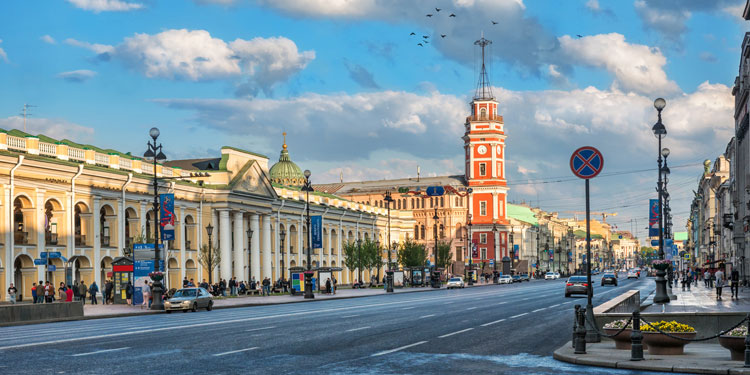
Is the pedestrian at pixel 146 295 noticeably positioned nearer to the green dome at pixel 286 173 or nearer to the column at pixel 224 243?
the column at pixel 224 243

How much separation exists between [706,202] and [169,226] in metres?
129

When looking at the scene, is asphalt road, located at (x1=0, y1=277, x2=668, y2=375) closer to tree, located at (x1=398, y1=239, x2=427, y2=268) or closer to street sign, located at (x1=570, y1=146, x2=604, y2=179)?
street sign, located at (x1=570, y1=146, x2=604, y2=179)

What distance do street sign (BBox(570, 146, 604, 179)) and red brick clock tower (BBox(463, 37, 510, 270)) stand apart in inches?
5584

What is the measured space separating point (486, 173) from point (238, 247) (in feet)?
281

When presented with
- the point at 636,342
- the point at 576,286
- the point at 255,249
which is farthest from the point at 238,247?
the point at 636,342

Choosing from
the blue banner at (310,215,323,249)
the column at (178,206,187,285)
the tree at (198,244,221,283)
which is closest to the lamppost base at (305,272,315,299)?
the tree at (198,244,221,283)

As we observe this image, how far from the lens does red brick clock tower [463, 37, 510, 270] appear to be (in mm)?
162000

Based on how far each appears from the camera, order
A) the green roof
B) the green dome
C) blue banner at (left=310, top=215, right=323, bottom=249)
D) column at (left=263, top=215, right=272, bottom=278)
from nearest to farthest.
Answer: blue banner at (left=310, top=215, right=323, bottom=249) → column at (left=263, top=215, right=272, bottom=278) → the green dome → the green roof

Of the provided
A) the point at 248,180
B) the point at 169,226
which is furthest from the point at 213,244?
the point at 169,226

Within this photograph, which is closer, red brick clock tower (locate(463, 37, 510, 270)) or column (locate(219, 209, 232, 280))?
column (locate(219, 209, 232, 280))

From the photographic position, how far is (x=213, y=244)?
80375mm

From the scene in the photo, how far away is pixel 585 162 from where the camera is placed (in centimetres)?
1964

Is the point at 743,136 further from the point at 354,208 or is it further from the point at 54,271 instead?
the point at 354,208

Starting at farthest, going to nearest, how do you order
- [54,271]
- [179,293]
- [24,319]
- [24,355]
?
1. [54,271]
2. [179,293]
3. [24,319]
4. [24,355]
